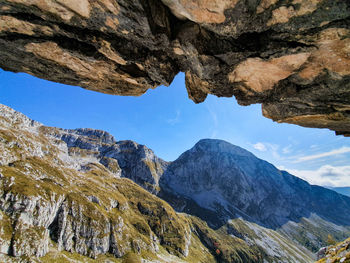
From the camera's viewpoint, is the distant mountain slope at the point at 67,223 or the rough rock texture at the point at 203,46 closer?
the rough rock texture at the point at 203,46

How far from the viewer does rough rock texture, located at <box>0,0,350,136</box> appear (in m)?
7.36

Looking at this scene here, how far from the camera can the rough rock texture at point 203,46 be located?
A: 7.36 m

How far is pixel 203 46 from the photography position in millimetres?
9953

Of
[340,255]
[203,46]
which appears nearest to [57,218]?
[340,255]

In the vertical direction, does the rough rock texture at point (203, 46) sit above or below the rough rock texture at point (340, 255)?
above

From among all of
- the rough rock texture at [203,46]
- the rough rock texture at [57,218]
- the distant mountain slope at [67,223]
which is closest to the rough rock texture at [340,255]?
the rough rock texture at [203,46]

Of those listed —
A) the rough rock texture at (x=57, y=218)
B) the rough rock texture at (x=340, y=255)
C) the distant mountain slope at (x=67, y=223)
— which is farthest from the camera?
the distant mountain slope at (x=67, y=223)

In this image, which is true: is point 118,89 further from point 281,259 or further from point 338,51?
point 281,259

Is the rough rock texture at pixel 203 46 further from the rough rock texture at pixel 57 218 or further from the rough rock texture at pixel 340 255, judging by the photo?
the rough rock texture at pixel 57 218

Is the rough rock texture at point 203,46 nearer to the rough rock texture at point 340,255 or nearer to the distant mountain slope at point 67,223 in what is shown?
the rough rock texture at point 340,255

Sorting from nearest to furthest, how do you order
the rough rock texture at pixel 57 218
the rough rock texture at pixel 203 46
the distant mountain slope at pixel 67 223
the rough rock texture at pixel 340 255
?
the rough rock texture at pixel 203 46
the rough rock texture at pixel 340 255
the rough rock texture at pixel 57 218
the distant mountain slope at pixel 67 223

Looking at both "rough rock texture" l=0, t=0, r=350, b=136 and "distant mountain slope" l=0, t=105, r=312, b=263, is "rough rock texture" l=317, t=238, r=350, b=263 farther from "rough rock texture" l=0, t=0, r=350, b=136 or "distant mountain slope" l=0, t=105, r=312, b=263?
"distant mountain slope" l=0, t=105, r=312, b=263

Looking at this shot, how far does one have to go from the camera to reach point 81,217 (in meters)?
99.0

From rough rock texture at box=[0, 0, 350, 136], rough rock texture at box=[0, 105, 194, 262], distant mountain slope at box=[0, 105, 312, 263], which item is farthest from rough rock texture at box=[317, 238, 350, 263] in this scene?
rough rock texture at box=[0, 105, 194, 262]
